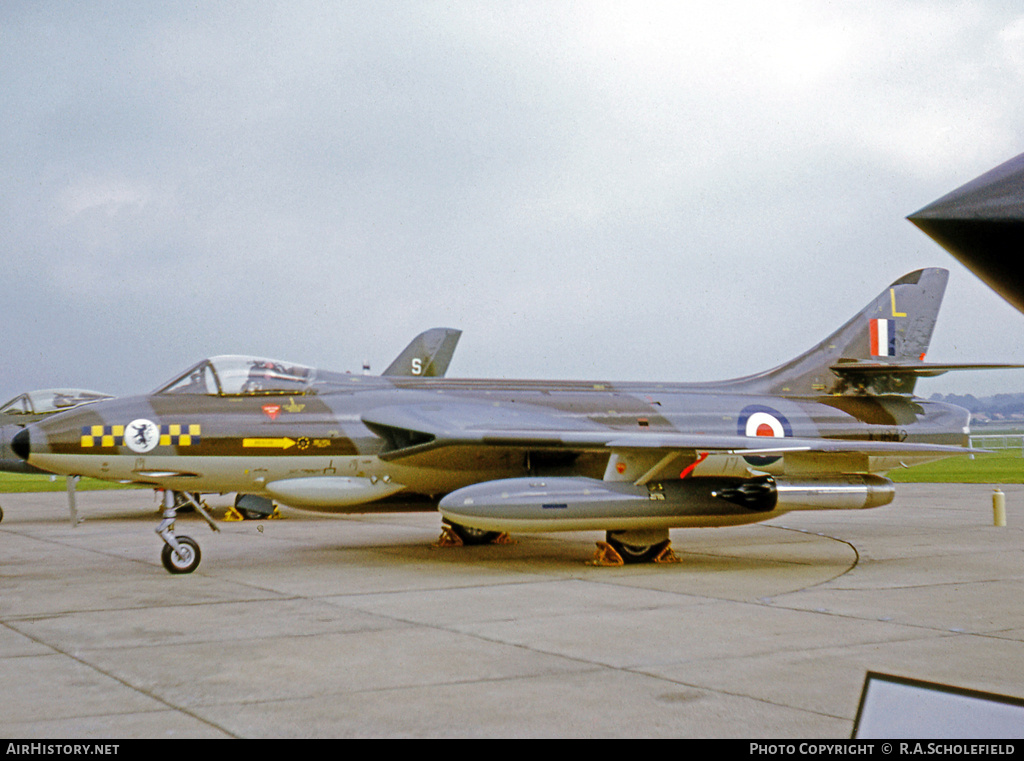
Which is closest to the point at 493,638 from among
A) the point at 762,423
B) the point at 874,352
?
the point at 762,423

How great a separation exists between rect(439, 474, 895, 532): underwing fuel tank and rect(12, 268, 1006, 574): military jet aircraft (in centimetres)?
2

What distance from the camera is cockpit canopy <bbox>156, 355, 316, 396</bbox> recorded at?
32.6 feet

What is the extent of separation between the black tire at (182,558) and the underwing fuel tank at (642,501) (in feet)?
8.50

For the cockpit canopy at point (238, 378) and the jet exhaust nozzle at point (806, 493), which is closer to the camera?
the jet exhaust nozzle at point (806, 493)

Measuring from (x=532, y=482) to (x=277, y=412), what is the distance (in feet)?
10.3

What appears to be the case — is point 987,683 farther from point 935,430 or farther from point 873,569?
point 935,430

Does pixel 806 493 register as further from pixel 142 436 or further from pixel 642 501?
pixel 142 436

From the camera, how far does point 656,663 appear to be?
4.96m

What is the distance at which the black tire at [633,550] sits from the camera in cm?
959

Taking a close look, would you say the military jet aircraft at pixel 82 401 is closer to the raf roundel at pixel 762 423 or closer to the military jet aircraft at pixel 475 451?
the military jet aircraft at pixel 475 451

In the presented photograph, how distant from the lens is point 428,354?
2269cm

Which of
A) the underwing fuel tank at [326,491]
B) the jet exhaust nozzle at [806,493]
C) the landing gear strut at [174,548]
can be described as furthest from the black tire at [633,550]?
the landing gear strut at [174,548]

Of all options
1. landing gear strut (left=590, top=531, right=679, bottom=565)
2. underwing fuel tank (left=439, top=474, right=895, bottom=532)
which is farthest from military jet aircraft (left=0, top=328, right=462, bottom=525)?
landing gear strut (left=590, top=531, right=679, bottom=565)
